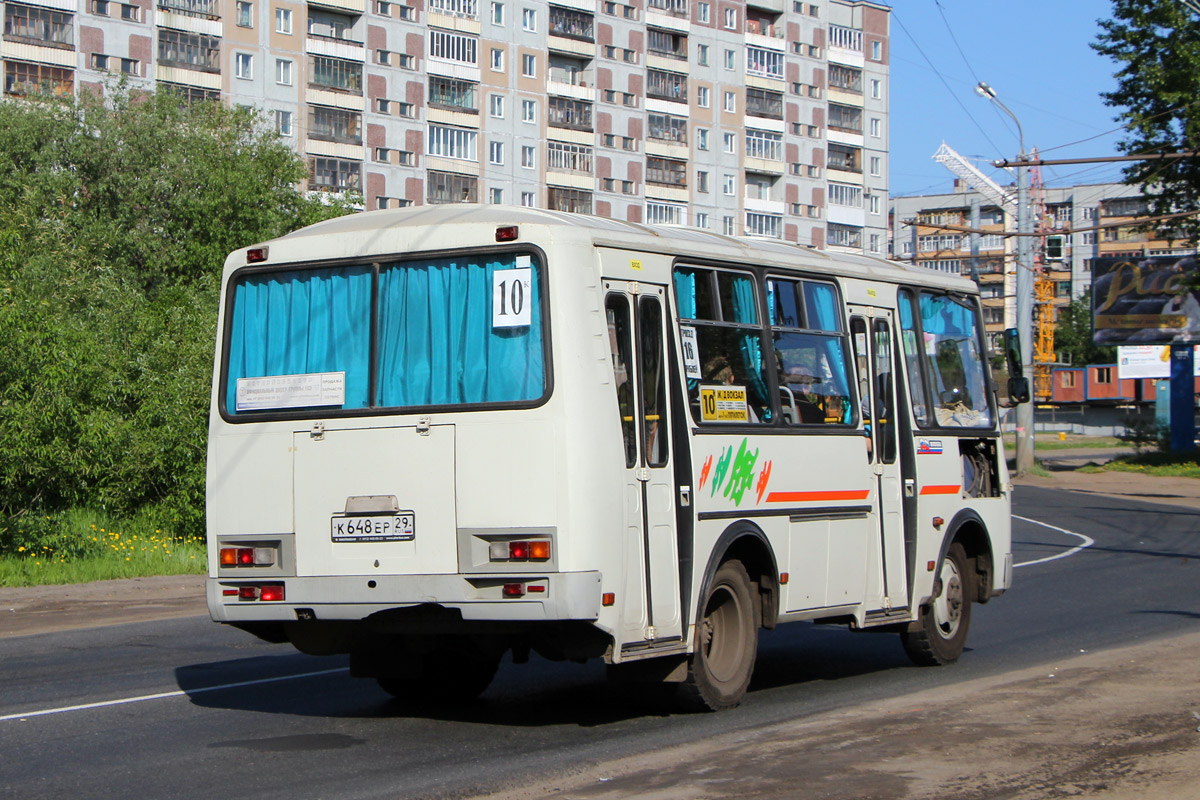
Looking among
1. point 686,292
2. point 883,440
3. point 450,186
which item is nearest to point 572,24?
point 450,186

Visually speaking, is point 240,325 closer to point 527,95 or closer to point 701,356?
point 701,356

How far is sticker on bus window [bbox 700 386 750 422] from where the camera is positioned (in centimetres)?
946

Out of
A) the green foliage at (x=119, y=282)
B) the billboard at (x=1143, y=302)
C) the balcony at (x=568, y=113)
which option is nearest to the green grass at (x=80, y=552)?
the green foliage at (x=119, y=282)

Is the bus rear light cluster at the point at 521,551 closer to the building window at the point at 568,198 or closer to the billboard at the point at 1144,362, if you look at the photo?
the billboard at the point at 1144,362

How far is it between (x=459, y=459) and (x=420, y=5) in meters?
79.4

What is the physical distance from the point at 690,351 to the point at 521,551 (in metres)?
1.92

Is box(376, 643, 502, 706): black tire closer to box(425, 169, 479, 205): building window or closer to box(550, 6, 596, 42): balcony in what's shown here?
box(425, 169, 479, 205): building window

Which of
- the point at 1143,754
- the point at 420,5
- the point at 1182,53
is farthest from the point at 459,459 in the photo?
the point at 420,5

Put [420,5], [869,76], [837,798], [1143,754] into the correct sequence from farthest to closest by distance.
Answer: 1. [869,76]
2. [420,5]
3. [1143,754]
4. [837,798]

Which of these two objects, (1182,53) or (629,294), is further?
(1182,53)

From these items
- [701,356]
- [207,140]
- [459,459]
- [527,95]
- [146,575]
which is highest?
[527,95]

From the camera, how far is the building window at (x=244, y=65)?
77.0 m

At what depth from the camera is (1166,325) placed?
5688 cm

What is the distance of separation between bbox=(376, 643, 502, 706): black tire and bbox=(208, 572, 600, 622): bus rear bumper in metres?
1.57
